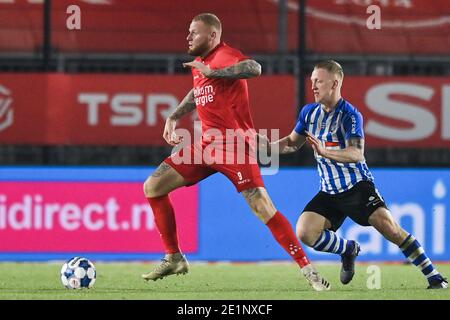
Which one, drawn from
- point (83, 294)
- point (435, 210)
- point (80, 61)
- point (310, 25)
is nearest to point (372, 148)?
point (435, 210)

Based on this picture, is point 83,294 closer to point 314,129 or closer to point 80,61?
point 314,129

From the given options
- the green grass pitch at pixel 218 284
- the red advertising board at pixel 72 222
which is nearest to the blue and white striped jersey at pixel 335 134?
the green grass pitch at pixel 218 284

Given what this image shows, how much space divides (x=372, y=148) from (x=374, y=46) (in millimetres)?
1691

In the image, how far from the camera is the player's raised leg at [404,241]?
859cm

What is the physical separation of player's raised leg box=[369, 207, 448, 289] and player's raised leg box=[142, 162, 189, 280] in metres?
1.38

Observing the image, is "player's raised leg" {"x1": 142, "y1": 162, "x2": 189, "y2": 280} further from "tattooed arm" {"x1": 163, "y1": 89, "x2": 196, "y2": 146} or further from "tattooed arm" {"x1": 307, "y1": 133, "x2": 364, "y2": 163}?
"tattooed arm" {"x1": 307, "y1": 133, "x2": 364, "y2": 163}

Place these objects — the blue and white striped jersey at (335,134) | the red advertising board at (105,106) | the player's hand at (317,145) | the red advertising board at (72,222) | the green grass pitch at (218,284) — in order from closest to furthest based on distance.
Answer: the player's hand at (317,145), the green grass pitch at (218,284), the blue and white striped jersey at (335,134), the red advertising board at (72,222), the red advertising board at (105,106)

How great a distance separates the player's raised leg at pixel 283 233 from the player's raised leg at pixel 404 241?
566 millimetres

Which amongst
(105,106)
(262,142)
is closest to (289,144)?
(262,142)

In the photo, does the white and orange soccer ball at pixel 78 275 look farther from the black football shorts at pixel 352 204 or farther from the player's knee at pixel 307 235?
the black football shorts at pixel 352 204

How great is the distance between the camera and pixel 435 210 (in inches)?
475

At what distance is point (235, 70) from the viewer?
8.44m

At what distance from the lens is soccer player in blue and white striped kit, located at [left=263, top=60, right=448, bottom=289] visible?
28.0ft

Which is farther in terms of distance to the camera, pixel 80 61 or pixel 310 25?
pixel 310 25
